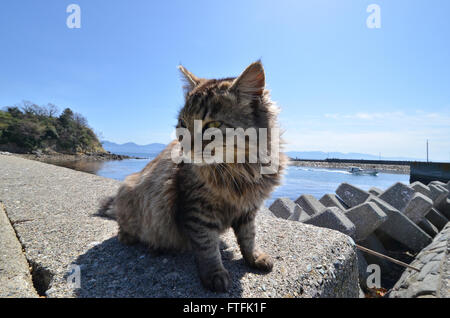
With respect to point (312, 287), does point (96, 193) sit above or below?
above

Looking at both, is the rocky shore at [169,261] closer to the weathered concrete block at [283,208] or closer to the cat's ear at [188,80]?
the weathered concrete block at [283,208]

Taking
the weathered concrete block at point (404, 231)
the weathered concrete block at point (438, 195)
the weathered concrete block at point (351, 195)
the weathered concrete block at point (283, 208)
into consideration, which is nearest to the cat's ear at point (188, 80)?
the weathered concrete block at point (283, 208)

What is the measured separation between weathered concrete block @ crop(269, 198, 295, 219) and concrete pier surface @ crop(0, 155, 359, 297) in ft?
5.32

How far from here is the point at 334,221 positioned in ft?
10.9

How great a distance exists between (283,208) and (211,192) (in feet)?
10.9

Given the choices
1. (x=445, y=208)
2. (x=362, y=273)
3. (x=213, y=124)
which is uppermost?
(x=213, y=124)

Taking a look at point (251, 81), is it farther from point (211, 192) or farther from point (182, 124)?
point (211, 192)

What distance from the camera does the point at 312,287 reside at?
5.87 feet

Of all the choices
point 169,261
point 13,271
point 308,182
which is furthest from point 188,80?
point 308,182

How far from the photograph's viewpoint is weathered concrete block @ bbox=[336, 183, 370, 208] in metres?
5.71

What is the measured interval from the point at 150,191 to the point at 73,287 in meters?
0.83

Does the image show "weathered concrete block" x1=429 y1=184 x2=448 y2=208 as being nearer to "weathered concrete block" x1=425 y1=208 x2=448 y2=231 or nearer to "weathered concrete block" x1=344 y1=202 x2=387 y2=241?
"weathered concrete block" x1=425 y1=208 x2=448 y2=231
